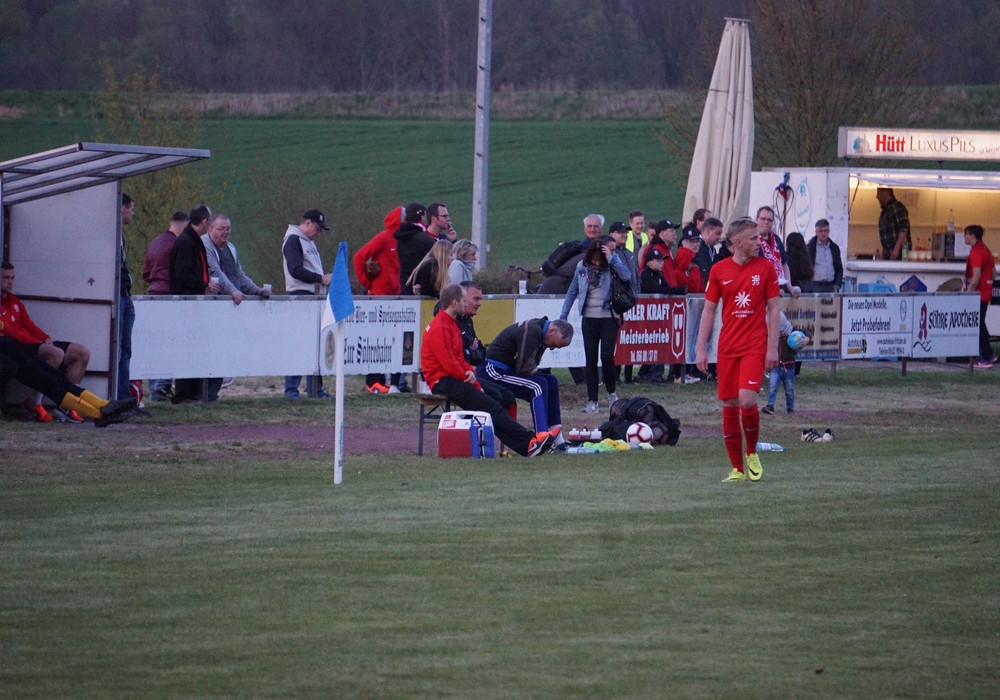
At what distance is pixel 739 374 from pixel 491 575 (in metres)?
4.28

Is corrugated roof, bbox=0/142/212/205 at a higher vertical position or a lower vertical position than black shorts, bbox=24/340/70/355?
higher

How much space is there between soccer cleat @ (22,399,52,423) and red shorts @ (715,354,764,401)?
6860 millimetres

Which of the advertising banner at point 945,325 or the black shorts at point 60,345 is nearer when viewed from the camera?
the black shorts at point 60,345

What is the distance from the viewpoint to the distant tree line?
6131 cm

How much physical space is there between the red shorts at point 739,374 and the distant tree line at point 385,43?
167ft

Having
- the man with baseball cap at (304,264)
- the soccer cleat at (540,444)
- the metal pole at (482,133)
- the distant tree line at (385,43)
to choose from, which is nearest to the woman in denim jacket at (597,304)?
the man with baseball cap at (304,264)

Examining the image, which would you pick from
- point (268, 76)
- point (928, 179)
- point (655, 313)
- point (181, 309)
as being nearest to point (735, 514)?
point (181, 309)

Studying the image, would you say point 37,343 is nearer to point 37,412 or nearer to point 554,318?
point 37,412

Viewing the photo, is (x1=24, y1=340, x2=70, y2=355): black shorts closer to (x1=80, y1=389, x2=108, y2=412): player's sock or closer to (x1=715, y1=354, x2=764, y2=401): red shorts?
(x1=80, y1=389, x2=108, y2=412): player's sock

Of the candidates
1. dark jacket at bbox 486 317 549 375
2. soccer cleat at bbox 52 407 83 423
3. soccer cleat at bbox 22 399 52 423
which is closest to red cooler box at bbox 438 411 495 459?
dark jacket at bbox 486 317 549 375

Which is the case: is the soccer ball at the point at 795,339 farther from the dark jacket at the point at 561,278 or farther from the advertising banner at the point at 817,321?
the advertising banner at the point at 817,321

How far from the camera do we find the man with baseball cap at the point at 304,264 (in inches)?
684

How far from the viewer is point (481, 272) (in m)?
22.9

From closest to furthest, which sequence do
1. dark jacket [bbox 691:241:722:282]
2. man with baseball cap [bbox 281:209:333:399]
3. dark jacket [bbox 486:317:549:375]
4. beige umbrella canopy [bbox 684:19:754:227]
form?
dark jacket [bbox 486:317:549:375]
man with baseball cap [bbox 281:209:333:399]
dark jacket [bbox 691:241:722:282]
beige umbrella canopy [bbox 684:19:754:227]
